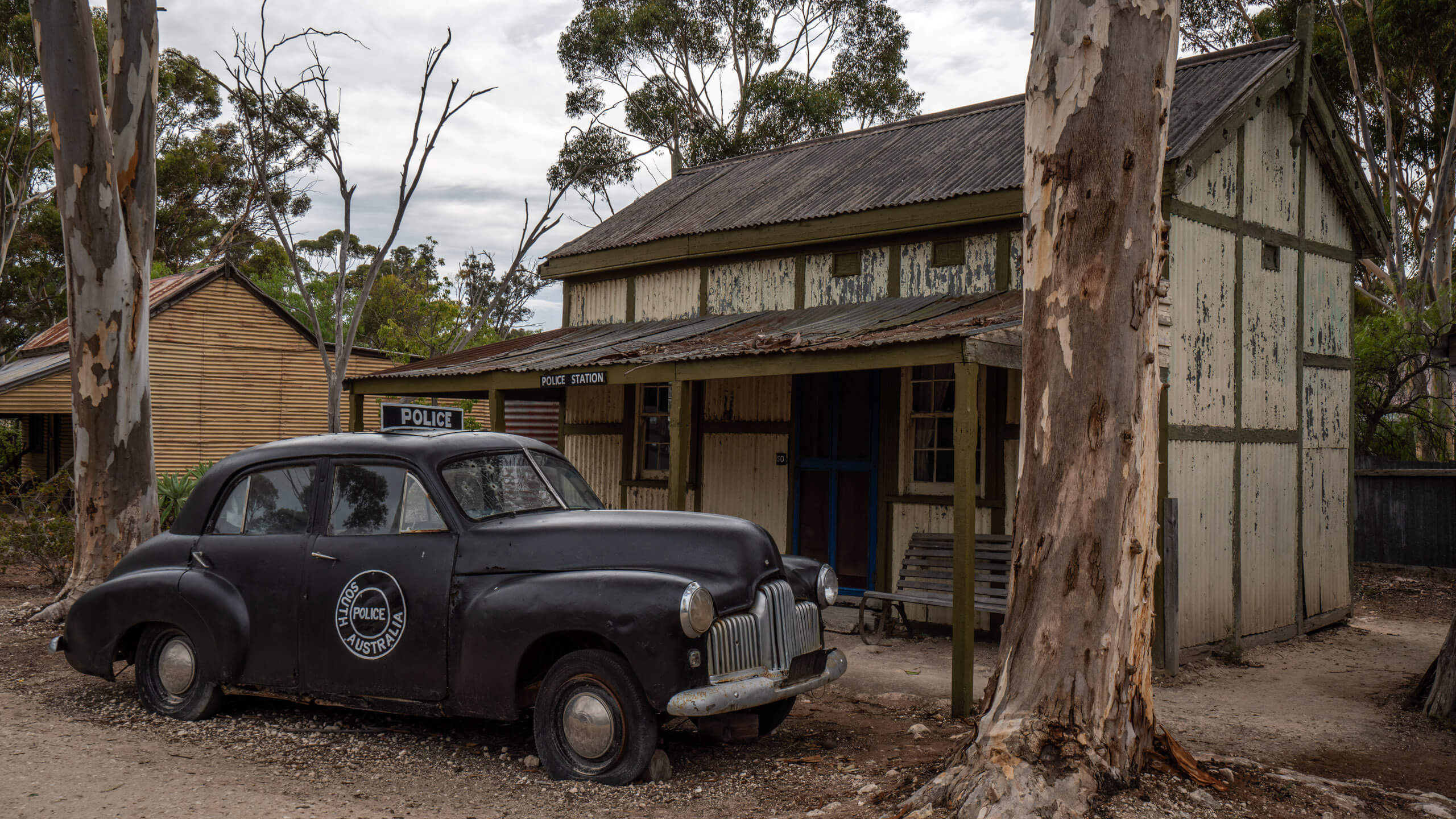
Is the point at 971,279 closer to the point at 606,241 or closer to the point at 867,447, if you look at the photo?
the point at 867,447

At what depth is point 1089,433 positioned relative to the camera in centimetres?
467

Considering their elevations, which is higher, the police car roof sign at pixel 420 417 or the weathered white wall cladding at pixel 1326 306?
the weathered white wall cladding at pixel 1326 306

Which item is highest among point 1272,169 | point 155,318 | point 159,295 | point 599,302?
point 159,295

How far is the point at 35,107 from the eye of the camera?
2602 cm

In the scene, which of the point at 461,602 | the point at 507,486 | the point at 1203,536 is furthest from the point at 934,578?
the point at 461,602

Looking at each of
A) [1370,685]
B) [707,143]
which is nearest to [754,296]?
[1370,685]

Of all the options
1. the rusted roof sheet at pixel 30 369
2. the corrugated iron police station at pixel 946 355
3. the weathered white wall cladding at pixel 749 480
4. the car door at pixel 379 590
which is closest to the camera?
the car door at pixel 379 590

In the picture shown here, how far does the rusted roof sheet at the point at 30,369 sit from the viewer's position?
65.1ft

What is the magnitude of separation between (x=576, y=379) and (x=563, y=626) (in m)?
5.35

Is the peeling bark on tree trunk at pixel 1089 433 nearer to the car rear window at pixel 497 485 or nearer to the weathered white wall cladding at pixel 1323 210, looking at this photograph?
the car rear window at pixel 497 485

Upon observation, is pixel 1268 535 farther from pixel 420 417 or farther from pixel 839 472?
pixel 420 417

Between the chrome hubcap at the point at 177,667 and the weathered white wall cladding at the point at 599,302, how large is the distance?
8062mm

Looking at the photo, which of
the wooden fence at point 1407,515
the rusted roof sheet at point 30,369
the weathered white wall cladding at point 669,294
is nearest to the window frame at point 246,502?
the weathered white wall cladding at point 669,294

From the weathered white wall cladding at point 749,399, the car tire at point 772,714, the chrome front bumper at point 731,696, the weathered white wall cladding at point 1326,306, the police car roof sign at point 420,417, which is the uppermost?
the weathered white wall cladding at point 1326,306
